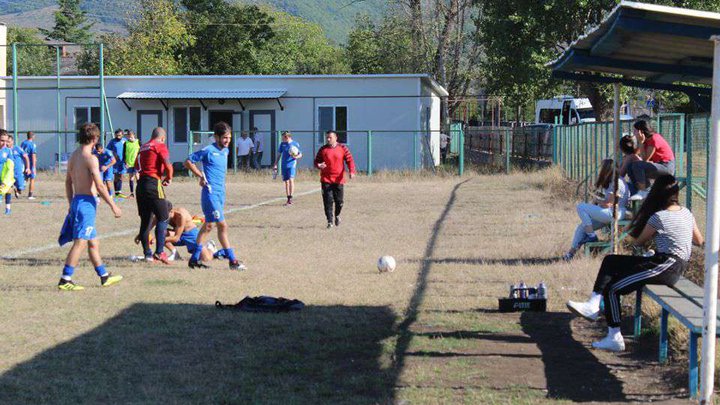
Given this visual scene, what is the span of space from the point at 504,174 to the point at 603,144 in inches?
599

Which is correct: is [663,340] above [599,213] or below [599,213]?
below

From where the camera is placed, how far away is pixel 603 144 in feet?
69.1

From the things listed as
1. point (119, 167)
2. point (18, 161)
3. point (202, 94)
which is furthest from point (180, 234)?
point (202, 94)

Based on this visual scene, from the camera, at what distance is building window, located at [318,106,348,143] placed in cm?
3844

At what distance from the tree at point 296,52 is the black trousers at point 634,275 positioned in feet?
222

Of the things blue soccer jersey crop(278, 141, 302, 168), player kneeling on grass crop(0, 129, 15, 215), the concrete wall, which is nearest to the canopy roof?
player kneeling on grass crop(0, 129, 15, 215)

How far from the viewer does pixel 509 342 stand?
8.27 meters

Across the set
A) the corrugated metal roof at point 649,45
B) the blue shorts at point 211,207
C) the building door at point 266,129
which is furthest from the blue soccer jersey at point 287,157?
the building door at point 266,129

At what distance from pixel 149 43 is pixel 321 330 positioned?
53.1 m

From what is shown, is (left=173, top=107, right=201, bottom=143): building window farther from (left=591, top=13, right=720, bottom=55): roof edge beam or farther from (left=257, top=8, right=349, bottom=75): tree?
(left=591, top=13, right=720, bottom=55): roof edge beam

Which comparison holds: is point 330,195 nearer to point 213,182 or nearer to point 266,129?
point 213,182

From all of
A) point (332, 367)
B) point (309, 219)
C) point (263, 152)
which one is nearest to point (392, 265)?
point (332, 367)

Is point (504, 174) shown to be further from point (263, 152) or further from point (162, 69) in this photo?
point (162, 69)

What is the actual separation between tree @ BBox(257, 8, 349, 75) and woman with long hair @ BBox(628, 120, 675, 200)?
62473 mm
